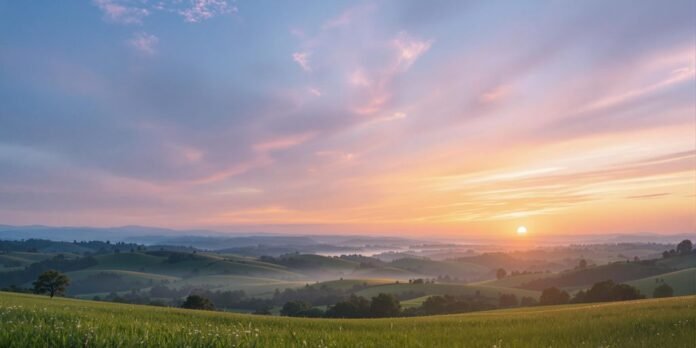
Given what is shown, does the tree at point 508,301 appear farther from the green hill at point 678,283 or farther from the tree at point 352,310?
the tree at point 352,310

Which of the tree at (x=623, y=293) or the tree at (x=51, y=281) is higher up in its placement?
the tree at (x=51, y=281)

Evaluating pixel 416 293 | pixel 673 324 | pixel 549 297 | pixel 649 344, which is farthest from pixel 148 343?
pixel 416 293

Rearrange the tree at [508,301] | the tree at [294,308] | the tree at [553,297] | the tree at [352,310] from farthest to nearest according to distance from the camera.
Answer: the tree at [508,301] < the tree at [294,308] < the tree at [553,297] < the tree at [352,310]

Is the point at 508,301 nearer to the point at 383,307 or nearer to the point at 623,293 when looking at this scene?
the point at 623,293

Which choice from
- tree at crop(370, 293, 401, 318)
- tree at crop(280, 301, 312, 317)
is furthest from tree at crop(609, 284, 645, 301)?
tree at crop(280, 301, 312, 317)

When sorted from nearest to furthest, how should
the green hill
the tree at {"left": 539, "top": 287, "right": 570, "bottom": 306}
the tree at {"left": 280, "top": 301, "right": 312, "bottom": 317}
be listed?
1. the tree at {"left": 539, "top": 287, "right": 570, "bottom": 306}
2. the tree at {"left": 280, "top": 301, "right": 312, "bottom": 317}
3. the green hill

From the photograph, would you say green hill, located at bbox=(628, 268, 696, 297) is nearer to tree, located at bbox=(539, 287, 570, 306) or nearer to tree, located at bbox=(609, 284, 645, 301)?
tree, located at bbox=(539, 287, 570, 306)

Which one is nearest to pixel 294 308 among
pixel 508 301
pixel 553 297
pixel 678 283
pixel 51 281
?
pixel 51 281

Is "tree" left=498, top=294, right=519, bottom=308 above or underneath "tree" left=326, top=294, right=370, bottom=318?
underneath

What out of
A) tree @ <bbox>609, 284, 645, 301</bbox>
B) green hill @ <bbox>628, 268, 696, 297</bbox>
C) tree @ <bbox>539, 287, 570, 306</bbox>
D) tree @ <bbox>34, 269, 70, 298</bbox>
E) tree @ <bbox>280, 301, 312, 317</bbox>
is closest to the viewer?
tree @ <bbox>34, 269, 70, 298</bbox>

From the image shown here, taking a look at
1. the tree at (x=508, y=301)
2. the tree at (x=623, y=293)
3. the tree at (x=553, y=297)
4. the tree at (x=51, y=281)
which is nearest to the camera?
the tree at (x=51, y=281)

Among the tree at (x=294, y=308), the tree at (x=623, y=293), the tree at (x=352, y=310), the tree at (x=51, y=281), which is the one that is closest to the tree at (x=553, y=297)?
the tree at (x=623, y=293)

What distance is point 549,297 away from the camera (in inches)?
4326

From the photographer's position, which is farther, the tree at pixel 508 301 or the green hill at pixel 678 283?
the tree at pixel 508 301
